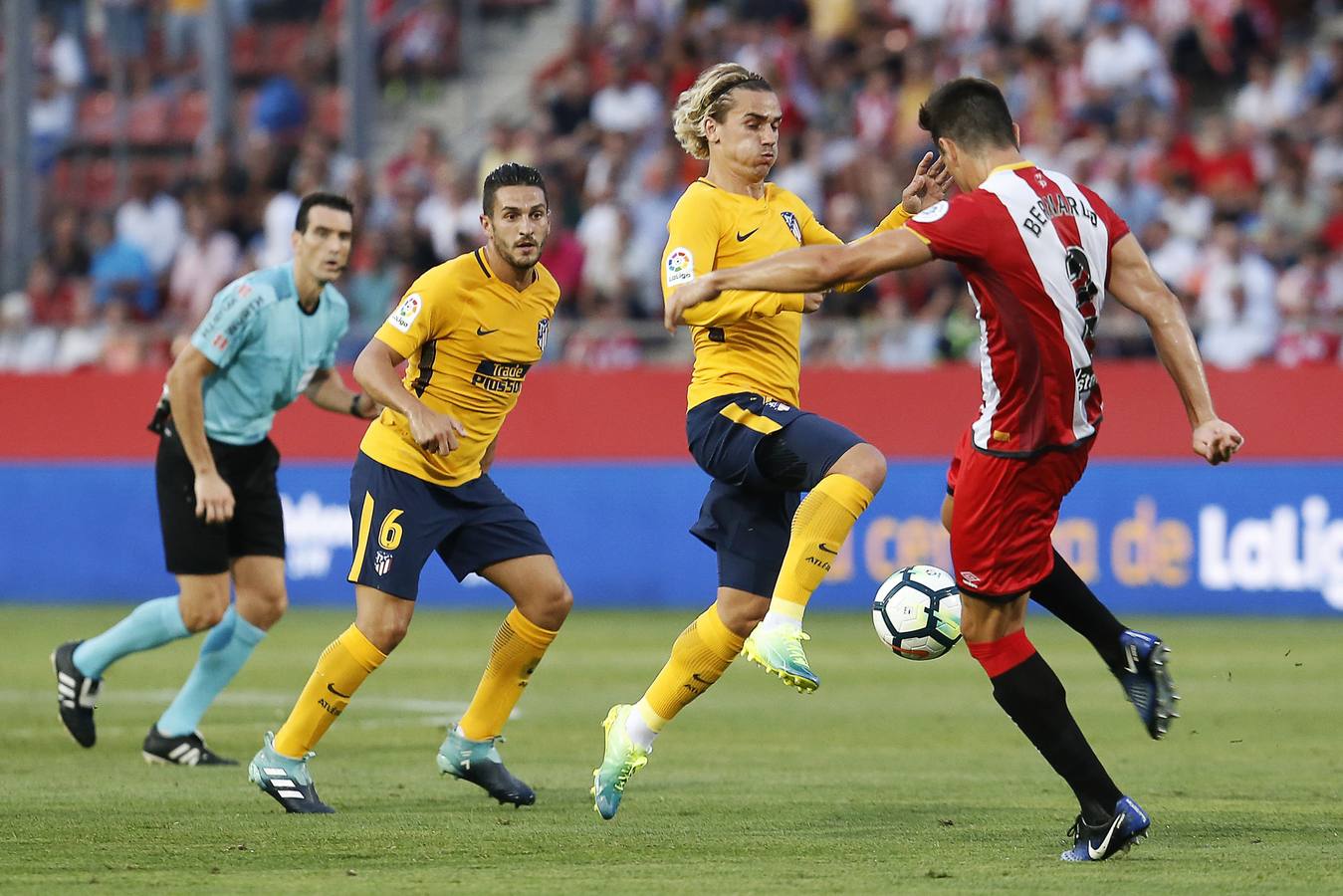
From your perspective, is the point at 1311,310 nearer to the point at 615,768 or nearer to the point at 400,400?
the point at 615,768

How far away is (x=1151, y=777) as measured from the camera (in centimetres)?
893

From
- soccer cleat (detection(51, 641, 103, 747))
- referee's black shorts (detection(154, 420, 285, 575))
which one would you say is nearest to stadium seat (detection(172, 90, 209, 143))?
soccer cleat (detection(51, 641, 103, 747))

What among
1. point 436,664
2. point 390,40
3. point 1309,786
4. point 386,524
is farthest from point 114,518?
point 1309,786

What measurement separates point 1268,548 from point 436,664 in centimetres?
684

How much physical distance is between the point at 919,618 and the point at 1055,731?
31.2 inches

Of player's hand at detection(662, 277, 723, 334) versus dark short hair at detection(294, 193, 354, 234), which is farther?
dark short hair at detection(294, 193, 354, 234)

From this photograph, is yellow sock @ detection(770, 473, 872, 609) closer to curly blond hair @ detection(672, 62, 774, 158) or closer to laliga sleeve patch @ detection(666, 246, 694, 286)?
laliga sleeve patch @ detection(666, 246, 694, 286)

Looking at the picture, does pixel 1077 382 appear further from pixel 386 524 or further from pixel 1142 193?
pixel 1142 193

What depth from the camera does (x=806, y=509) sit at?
7531mm

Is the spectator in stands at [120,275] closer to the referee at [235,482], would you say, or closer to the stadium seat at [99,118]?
the stadium seat at [99,118]

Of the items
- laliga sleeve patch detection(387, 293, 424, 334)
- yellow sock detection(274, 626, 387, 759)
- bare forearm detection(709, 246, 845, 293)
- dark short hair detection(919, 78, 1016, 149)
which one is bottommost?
yellow sock detection(274, 626, 387, 759)

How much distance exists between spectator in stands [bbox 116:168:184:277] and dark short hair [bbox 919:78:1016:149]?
15.8 m

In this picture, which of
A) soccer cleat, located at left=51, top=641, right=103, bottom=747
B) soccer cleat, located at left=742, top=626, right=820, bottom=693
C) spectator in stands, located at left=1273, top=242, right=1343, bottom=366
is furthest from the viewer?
spectator in stands, located at left=1273, top=242, right=1343, bottom=366

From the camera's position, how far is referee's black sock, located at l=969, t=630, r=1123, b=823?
22.0ft
